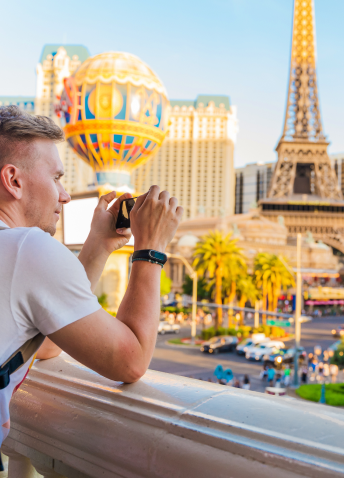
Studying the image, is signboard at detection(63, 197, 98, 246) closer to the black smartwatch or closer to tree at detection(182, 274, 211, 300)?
the black smartwatch

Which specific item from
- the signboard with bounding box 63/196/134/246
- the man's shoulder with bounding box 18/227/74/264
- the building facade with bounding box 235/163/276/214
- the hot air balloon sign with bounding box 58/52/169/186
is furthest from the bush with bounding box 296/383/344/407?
the building facade with bounding box 235/163/276/214

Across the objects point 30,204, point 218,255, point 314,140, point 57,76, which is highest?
point 57,76

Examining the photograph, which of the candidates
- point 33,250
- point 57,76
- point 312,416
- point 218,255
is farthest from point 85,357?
point 57,76

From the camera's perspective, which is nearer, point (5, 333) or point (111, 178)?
point (5, 333)

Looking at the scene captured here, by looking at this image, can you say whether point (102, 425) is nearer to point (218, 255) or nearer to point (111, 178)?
point (111, 178)

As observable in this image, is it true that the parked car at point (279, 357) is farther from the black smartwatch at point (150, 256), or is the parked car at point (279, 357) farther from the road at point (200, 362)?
the black smartwatch at point (150, 256)

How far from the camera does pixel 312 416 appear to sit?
123 centimetres

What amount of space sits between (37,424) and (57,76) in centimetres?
11163

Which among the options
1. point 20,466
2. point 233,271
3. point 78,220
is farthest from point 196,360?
point 20,466

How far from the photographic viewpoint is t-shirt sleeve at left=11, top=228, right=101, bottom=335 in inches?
49.1

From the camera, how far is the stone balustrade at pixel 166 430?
1.11m

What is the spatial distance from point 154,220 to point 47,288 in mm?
479

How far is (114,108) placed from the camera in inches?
870

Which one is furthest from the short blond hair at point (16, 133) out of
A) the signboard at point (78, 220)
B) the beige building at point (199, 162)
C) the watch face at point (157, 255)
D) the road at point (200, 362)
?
the beige building at point (199, 162)
